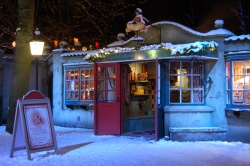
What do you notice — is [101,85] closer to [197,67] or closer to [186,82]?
[186,82]

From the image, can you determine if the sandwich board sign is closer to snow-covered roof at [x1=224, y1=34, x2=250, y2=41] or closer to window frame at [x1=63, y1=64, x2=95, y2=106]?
window frame at [x1=63, y1=64, x2=95, y2=106]

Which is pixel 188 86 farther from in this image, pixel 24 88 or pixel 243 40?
pixel 24 88

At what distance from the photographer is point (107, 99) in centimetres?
1206

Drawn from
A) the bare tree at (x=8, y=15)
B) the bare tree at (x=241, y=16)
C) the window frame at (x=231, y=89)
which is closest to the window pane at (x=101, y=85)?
the window frame at (x=231, y=89)

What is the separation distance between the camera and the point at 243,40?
1030 centimetres

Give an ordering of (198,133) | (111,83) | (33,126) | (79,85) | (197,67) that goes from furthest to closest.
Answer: (79,85) → (111,83) → (197,67) → (198,133) → (33,126)

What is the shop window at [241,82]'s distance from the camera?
10.2m

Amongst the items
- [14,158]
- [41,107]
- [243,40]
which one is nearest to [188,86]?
[243,40]

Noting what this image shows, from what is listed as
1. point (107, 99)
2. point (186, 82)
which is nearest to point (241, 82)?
point (186, 82)

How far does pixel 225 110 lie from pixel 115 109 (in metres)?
3.56

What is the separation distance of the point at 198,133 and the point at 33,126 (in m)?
4.78

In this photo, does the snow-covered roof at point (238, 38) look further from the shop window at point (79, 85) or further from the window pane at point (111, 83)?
the shop window at point (79, 85)

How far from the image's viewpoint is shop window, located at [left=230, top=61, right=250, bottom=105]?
33.5ft

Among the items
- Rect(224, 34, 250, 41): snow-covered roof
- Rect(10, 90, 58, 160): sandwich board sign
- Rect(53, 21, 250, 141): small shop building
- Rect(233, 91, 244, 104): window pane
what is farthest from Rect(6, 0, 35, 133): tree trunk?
Rect(233, 91, 244, 104): window pane
